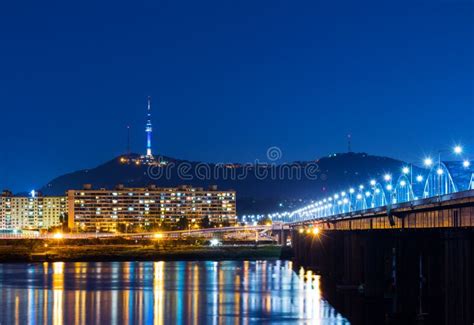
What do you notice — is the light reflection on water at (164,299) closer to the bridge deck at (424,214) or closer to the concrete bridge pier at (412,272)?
the concrete bridge pier at (412,272)

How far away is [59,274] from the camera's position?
138 meters

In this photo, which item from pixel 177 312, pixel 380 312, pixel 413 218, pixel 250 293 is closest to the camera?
pixel 413 218

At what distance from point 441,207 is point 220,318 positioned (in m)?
24.1

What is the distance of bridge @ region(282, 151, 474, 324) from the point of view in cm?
4688

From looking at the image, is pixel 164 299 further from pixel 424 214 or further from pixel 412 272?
pixel 424 214

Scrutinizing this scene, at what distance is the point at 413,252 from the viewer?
268 ft

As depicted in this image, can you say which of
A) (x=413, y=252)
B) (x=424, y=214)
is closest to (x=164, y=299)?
(x=413, y=252)

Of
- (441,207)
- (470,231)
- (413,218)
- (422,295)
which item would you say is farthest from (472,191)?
(422,295)

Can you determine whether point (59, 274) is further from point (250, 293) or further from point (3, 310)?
point (3, 310)

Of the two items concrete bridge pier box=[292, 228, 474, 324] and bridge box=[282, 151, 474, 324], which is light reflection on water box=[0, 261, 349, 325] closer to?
bridge box=[282, 151, 474, 324]

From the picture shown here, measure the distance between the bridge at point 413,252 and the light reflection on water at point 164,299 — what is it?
4137 mm

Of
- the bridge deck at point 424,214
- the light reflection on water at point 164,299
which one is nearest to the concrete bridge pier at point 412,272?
the bridge deck at point 424,214

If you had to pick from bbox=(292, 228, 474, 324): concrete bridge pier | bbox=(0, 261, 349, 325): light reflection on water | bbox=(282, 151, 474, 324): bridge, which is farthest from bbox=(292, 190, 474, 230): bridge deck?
bbox=(0, 261, 349, 325): light reflection on water

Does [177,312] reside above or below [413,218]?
below
